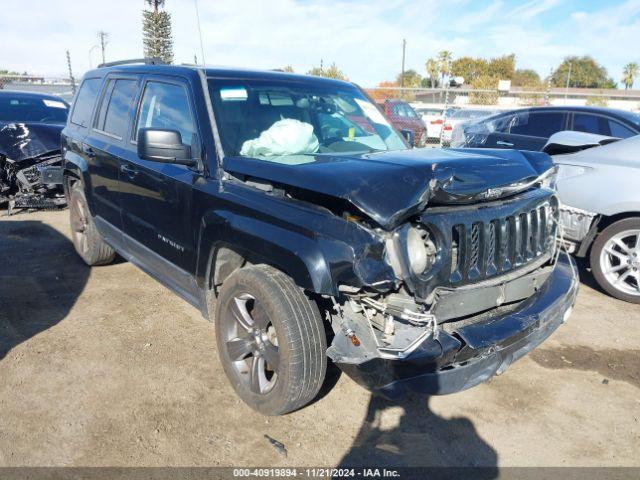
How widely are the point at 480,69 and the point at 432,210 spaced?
259 feet

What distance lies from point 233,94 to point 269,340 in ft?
5.55

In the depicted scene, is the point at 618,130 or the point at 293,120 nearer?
the point at 293,120

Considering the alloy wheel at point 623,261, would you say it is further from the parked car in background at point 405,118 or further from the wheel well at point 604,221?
the parked car in background at point 405,118

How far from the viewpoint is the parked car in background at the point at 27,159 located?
7475 millimetres

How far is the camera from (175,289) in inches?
147

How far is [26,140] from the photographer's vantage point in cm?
748

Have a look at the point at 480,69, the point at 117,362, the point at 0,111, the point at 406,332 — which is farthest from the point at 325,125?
the point at 480,69

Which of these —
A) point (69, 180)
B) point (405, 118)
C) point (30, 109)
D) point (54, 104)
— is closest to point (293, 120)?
point (69, 180)

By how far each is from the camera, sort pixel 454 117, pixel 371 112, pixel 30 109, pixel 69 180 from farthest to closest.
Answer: pixel 454 117
pixel 30 109
pixel 69 180
pixel 371 112

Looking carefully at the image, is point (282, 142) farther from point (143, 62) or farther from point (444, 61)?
point (444, 61)

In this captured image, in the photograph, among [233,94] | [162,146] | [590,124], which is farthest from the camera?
[590,124]

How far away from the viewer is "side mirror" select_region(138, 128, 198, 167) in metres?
3.01

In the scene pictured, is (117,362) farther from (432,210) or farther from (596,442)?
(596,442)

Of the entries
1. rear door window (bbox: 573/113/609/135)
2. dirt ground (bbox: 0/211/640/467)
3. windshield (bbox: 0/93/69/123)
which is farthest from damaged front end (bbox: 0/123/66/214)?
rear door window (bbox: 573/113/609/135)
